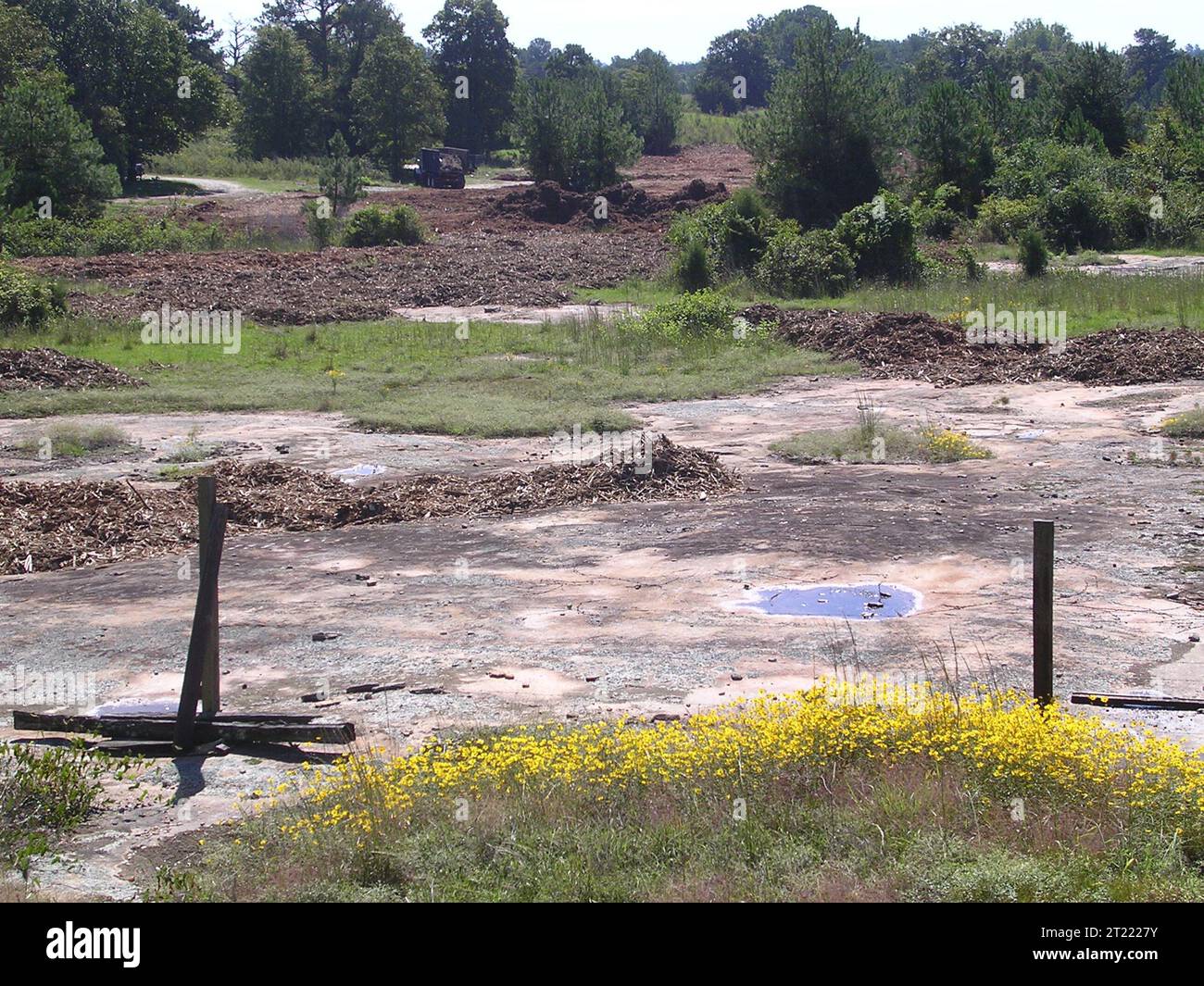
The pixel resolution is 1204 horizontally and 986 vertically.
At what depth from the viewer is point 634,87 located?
3209 inches

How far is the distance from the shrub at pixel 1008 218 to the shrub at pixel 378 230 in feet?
53.2

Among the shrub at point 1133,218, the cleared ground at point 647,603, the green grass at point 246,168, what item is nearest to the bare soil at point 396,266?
the green grass at point 246,168

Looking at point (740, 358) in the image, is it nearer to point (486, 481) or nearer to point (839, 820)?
point (486, 481)

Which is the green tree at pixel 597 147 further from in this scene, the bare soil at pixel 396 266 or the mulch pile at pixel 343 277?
the mulch pile at pixel 343 277

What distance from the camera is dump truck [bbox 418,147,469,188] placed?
5756 centimetres

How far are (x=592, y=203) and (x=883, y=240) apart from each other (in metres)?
20.9

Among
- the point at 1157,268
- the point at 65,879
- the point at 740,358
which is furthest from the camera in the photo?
the point at 1157,268

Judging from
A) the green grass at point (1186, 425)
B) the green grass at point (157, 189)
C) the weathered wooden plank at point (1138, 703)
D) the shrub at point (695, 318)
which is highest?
the green grass at point (157, 189)

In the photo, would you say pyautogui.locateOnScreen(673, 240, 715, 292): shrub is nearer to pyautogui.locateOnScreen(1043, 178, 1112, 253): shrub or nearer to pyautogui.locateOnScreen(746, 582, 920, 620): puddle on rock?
pyautogui.locateOnScreen(1043, 178, 1112, 253): shrub

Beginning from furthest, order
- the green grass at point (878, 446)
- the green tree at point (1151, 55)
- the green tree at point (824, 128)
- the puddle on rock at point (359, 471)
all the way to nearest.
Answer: the green tree at point (1151, 55), the green tree at point (824, 128), the green grass at point (878, 446), the puddle on rock at point (359, 471)

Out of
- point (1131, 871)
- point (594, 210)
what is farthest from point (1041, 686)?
point (594, 210)

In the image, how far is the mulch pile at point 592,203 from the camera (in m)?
47.7

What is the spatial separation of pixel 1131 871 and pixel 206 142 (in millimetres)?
72465

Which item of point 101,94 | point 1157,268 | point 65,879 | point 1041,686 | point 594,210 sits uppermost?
point 101,94
